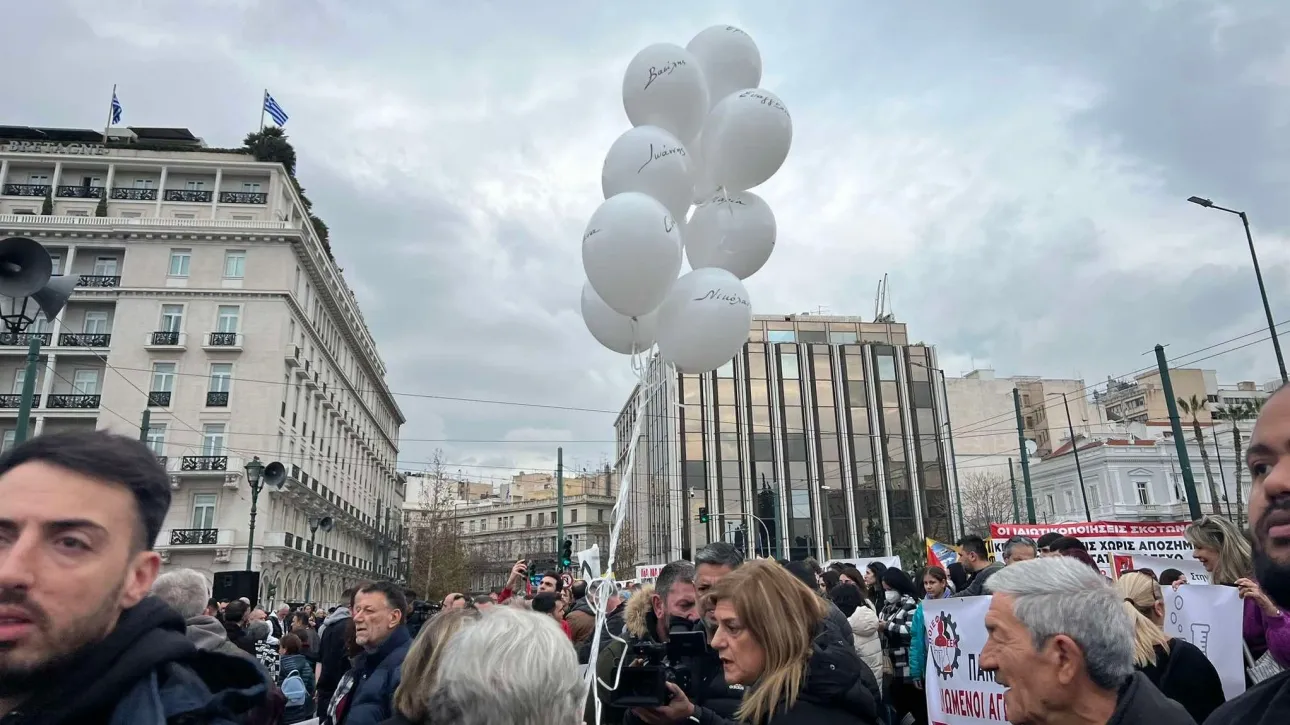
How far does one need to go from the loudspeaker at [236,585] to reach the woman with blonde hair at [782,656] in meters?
10.2

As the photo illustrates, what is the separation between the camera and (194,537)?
3341 cm

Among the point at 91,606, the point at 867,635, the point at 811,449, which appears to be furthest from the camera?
the point at 811,449

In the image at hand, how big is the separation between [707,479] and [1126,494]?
25.3 meters

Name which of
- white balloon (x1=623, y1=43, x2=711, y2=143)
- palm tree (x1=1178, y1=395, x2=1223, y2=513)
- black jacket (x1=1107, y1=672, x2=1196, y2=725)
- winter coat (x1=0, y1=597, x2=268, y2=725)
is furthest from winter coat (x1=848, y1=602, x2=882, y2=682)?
palm tree (x1=1178, y1=395, x2=1223, y2=513)

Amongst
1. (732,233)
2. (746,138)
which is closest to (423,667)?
(732,233)

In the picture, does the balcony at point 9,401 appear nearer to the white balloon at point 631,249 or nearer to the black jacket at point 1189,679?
the white balloon at point 631,249

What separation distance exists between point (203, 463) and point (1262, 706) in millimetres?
39813

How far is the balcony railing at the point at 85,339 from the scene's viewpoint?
36312 millimetres

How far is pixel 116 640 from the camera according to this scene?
1438 millimetres

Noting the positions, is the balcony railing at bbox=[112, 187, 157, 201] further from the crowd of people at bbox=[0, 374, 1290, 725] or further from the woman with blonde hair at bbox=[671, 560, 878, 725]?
the woman with blonde hair at bbox=[671, 560, 878, 725]

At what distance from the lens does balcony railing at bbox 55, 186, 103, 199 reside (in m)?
39.2

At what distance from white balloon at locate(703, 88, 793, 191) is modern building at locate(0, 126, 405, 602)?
3477cm

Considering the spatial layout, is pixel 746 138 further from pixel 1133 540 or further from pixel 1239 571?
pixel 1133 540

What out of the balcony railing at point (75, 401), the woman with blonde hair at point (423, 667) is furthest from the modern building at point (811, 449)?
the woman with blonde hair at point (423, 667)
